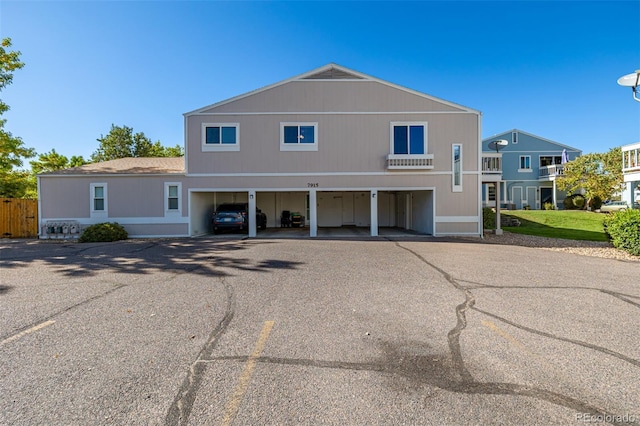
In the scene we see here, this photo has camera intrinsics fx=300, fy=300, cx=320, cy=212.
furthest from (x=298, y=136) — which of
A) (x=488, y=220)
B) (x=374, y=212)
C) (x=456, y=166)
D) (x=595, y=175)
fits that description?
(x=595, y=175)

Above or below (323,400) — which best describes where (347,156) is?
above

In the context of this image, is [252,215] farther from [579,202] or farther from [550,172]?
[550,172]

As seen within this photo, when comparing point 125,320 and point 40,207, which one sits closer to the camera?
point 125,320

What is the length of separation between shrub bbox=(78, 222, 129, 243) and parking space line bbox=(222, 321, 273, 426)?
12.0 metres

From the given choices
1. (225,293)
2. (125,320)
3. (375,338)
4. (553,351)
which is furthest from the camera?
(225,293)

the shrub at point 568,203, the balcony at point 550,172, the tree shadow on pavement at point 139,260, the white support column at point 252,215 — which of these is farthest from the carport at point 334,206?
the shrub at point 568,203

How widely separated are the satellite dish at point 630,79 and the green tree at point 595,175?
691 inches

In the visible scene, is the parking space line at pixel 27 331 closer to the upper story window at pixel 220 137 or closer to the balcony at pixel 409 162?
the upper story window at pixel 220 137

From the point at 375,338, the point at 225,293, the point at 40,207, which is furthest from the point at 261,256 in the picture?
the point at 40,207

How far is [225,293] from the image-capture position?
526cm

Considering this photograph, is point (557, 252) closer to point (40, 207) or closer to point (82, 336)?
point (82, 336)

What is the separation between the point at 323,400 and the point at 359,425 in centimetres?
37

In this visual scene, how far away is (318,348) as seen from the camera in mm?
3277

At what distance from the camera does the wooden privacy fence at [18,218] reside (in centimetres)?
1469
